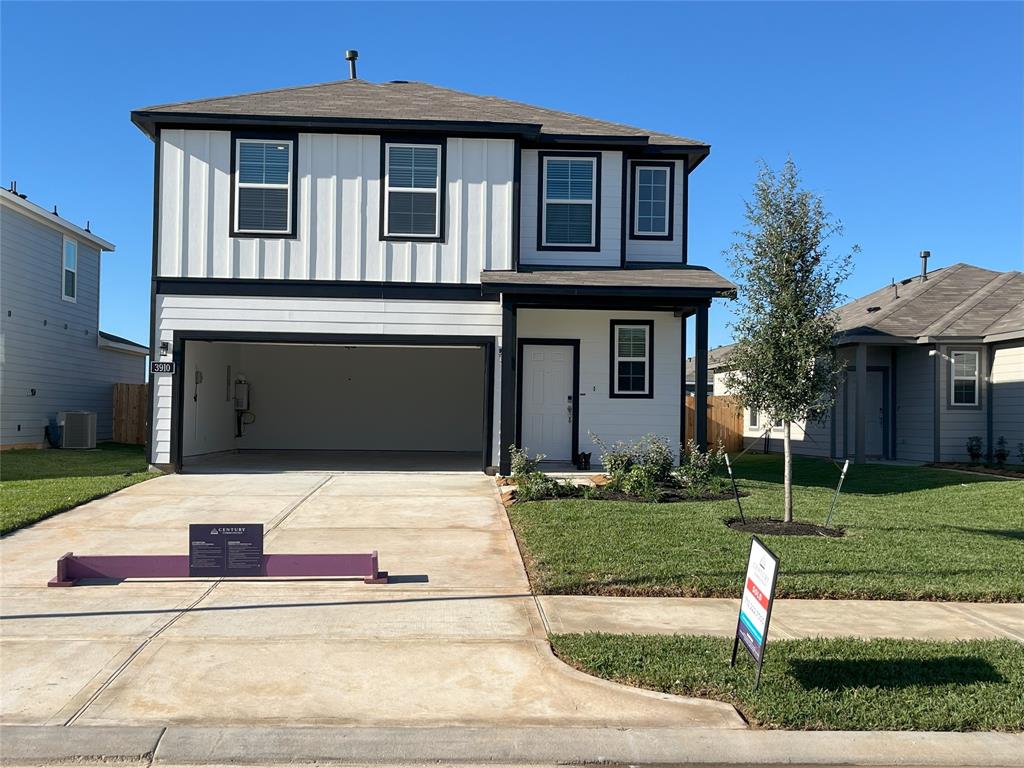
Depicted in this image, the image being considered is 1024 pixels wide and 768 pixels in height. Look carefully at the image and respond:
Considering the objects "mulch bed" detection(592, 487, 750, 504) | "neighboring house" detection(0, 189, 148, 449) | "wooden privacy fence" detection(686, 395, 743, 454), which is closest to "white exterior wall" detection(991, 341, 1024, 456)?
"wooden privacy fence" detection(686, 395, 743, 454)

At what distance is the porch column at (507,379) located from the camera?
14.4 metres

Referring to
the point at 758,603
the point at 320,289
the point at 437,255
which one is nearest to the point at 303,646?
the point at 758,603

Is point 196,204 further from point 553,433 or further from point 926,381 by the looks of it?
point 926,381

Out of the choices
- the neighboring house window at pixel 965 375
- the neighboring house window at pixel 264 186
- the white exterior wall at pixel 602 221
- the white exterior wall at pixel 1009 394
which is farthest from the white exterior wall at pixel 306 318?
the white exterior wall at pixel 1009 394

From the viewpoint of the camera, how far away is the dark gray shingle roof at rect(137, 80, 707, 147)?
14.6 meters

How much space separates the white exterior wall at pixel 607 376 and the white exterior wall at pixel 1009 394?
806 centimetres

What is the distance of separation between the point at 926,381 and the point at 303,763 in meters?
18.7

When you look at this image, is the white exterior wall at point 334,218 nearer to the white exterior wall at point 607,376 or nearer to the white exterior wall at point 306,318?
the white exterior wall at point 306,318

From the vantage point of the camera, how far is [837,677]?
514 cm

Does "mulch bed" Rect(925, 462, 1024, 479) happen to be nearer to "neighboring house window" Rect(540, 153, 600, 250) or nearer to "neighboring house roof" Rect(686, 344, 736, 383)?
"neighboring house roof" Rect(686, 344, 736, 383)

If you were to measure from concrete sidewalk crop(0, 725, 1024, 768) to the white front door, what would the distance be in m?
11.5

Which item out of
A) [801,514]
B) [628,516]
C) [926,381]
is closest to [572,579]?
[628,516]

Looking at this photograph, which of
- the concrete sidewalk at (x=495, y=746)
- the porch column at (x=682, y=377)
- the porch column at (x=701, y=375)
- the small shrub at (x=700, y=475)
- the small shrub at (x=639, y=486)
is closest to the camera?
the concrete sidewalk at (x=495, y=746)

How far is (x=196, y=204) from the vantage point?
1459 centimetres
